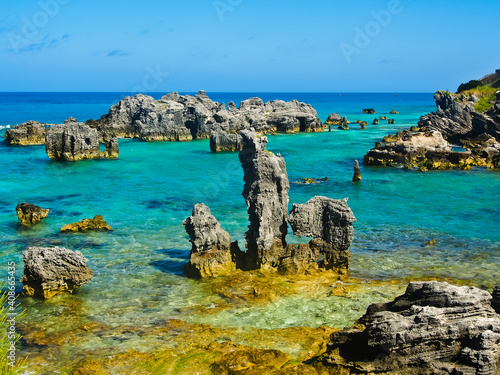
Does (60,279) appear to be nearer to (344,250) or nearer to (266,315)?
(266,315)

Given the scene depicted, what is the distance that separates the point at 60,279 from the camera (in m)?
17.5

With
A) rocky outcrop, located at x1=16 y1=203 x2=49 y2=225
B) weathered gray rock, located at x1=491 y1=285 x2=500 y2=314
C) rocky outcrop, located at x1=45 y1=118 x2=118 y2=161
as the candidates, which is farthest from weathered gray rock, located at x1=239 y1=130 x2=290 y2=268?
rocky outcrop, located at x1=45 y1=118 x2=118 y2=161

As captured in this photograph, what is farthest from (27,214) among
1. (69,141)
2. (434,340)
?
(69,141)

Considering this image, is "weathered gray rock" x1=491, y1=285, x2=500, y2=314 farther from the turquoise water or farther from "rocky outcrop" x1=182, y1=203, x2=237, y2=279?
"rocky outcrop" x1=182, y1=203, x2=237, y2=279

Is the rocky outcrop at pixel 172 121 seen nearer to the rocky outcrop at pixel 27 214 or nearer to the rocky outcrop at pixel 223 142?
the rocky outcrop at pixel 223 142

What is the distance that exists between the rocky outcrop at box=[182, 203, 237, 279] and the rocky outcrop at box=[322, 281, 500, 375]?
8541mm

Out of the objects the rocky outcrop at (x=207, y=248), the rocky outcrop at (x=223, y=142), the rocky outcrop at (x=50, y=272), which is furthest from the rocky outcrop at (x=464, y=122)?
the rocky outcrop at (x=50, y=272)

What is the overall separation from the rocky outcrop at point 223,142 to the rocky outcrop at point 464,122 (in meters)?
27.0

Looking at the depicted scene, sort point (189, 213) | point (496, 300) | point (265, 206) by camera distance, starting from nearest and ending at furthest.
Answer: point (496, 300)
point (265, 206)
point (189, 213)

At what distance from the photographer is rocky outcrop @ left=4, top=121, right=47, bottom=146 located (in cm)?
6650

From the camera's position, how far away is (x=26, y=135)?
67062mm

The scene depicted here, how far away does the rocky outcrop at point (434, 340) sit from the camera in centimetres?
997

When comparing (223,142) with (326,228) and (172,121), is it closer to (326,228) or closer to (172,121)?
(172,121)

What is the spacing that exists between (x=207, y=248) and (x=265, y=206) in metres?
2.87
